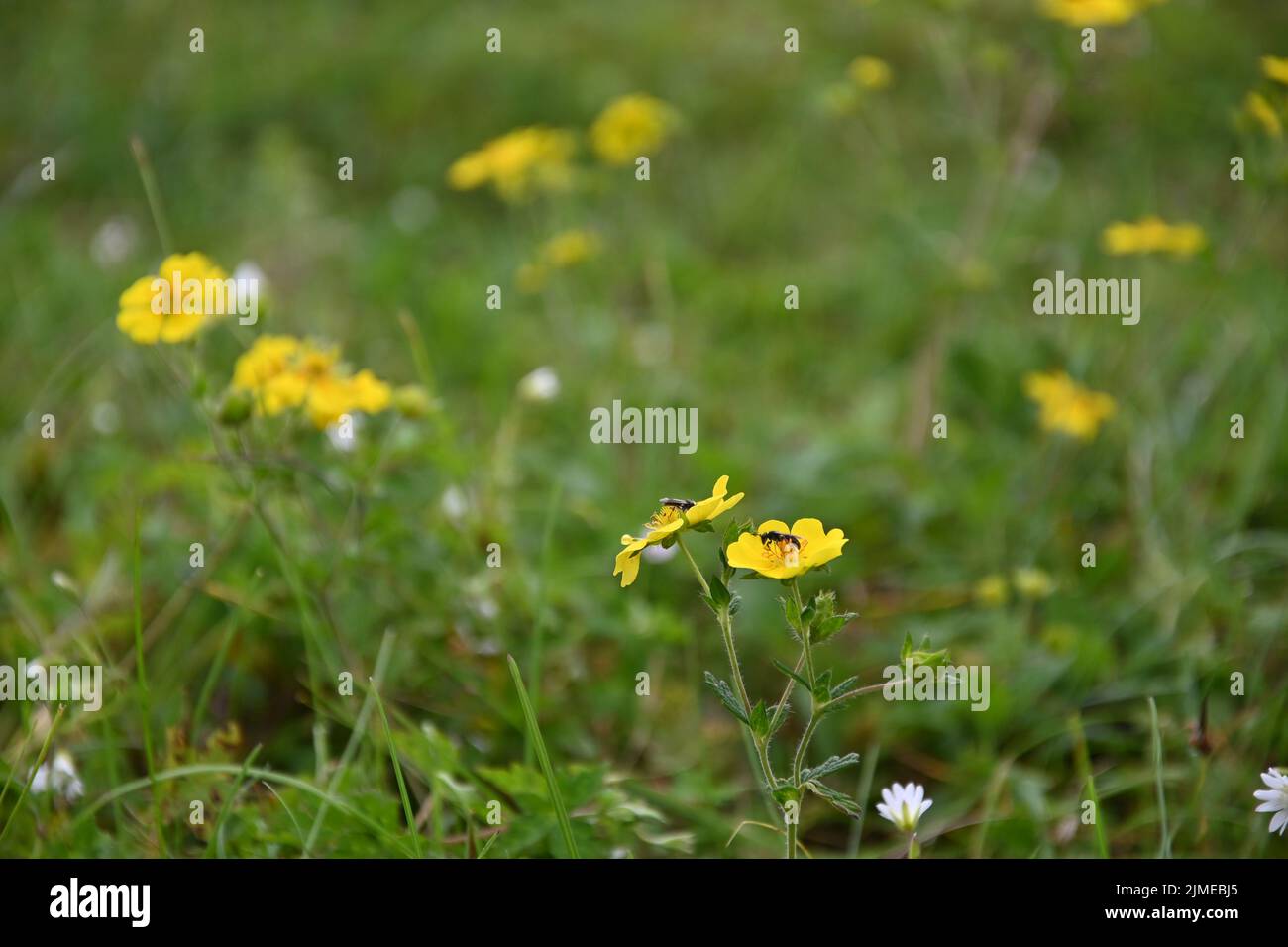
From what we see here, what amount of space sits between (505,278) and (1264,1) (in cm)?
341

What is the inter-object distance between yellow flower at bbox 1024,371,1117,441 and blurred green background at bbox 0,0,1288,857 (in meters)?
0.11

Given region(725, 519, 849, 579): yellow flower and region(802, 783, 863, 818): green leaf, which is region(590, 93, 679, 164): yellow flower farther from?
region(802, 783, 863, 818): green leaf

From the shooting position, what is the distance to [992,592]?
5.70 feet

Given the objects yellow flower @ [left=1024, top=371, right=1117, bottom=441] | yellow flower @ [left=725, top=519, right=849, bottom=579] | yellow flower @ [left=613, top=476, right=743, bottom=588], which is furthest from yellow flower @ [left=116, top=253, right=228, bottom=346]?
yellow flower @ [left=1024, top=371, right=1117, bottom=441]

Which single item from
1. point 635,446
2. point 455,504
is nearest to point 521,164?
point 635,446

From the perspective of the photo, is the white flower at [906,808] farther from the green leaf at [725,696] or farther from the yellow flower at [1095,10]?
the yellow flower at [1095,10]

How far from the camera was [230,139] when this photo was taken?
3766 mm

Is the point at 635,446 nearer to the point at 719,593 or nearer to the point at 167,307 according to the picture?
the point at 167,307

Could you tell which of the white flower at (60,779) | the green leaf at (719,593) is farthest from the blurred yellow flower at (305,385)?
the green leaf at (719,593)

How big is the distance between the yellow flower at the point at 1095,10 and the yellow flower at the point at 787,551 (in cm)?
140

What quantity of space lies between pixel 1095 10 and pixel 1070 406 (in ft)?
2.35

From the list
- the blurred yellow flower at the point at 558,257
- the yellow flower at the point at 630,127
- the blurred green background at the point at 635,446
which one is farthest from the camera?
the yellow flower at the point at 630,127

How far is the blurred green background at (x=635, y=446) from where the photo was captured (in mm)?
1462
